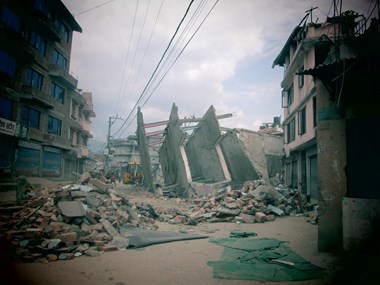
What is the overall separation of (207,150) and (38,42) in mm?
16851

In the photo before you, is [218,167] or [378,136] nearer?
[378,136]

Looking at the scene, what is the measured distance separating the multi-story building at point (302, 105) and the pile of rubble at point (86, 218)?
13.6 ft

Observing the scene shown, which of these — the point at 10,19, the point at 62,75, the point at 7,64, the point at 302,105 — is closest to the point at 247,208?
the point at 302,105

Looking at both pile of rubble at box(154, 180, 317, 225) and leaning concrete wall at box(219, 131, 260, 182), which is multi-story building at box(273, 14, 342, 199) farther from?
leaning concrete wall at box(219, 131, 260, 182)

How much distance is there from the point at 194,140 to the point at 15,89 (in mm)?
13630

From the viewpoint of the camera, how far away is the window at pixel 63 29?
72.6 feet

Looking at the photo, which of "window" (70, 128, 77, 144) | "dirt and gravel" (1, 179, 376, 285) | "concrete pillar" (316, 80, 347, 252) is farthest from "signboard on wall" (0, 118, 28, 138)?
"concrete pillar" (316, 80, 347, 252)

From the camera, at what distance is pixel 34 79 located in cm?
1897

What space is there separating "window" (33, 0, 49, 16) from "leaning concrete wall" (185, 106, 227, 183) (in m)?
16.1

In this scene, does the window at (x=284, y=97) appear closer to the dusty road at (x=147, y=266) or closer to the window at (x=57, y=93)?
the dusty road at (x=147, y=266)

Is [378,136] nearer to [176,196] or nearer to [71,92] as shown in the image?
[176,196]

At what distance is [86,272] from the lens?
13.0 feet

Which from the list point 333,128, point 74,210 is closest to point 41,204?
point 74,210

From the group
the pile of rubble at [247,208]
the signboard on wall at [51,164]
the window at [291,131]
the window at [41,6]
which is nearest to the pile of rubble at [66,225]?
the pile of rubble at [247,208]
